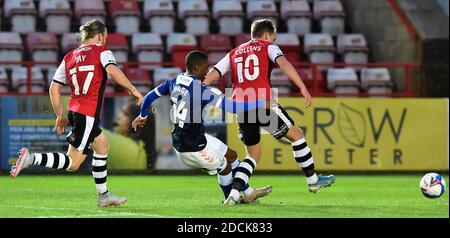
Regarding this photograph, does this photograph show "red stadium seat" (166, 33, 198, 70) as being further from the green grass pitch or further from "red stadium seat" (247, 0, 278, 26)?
the green grass pitch

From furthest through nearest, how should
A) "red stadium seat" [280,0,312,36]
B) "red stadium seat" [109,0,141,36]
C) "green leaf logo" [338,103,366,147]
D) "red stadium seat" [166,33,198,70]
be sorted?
"red stadium seat" [280,0,312,36] < "red stadium seat" [109,0,141,36] < "red stadium seat" [166,33,198,70] < "green leaf logo" [338,103,366,147]

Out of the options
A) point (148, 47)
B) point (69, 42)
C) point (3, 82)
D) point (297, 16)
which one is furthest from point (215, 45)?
point (3, 82)

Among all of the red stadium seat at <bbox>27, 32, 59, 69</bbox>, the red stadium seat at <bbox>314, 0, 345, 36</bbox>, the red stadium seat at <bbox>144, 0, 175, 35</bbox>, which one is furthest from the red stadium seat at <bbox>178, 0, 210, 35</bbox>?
the red stadium seat at <bbox>27, 32, 59, 69</bbox>

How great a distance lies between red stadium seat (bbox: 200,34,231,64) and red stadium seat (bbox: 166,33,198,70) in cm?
20

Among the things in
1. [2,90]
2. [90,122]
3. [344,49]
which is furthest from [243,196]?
[344,49]

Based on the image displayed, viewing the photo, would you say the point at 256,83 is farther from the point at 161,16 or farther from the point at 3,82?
the point at 161,16

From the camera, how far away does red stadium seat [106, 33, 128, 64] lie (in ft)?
66.0

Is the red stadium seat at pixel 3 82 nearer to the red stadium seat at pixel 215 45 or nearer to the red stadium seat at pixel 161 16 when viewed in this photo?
the red stadium seat at pixel 161 16

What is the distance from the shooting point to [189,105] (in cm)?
1027

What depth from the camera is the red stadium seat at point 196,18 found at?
835 inches

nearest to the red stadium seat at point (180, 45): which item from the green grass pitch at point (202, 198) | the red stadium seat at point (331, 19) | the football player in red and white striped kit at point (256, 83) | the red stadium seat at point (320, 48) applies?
the red stadium seat at point (320, 48)

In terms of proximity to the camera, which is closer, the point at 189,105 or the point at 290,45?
the point at 189,105

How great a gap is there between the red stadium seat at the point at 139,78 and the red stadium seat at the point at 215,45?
133cm

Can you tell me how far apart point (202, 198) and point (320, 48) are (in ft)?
30.8
